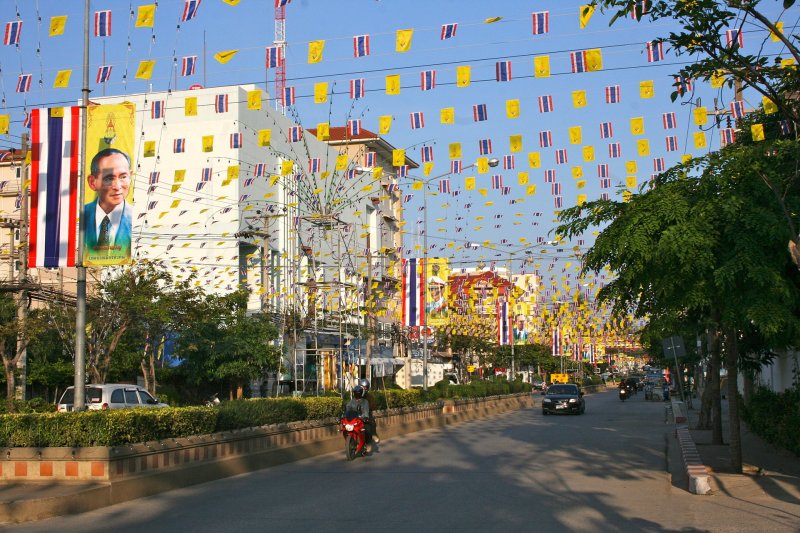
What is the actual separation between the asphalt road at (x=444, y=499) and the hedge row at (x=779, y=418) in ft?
7.90

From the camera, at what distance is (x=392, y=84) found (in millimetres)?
20875

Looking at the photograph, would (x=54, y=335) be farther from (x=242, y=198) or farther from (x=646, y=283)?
(x=646, y=283)

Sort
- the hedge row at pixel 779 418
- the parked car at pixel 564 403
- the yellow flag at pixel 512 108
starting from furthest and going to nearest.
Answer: the parked car at pixel 564 403 < the yellow flag at pixel 512 108 < the hedge row at pixel 779 418

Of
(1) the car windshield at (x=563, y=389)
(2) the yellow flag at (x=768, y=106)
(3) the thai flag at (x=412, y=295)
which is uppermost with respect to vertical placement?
(2) the yellow flag at (x=768, y=106)

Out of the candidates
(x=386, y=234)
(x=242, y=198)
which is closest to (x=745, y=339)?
(x=242, y=198)

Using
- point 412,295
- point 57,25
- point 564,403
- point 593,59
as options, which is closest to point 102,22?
point 57,25

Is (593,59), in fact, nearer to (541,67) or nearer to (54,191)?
(541,67)

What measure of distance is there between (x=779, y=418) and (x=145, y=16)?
1491 cm

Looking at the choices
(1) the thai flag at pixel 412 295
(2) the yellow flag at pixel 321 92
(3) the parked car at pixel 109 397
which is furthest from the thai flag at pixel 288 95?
(1) the thai flag at pixel 412 295

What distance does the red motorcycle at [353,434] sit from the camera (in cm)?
2180

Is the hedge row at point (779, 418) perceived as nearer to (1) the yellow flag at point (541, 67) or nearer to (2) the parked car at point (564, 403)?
(1) the yellow flag at point (541, 67)

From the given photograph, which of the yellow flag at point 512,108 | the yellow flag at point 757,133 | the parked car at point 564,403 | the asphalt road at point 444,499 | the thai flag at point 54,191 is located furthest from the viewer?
the parked car at point 564,403

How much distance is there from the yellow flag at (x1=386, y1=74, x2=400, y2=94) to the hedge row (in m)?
10.3

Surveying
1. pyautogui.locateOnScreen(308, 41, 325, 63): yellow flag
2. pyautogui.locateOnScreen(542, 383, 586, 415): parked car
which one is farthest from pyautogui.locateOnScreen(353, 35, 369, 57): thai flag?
pyautogui.locateOnScreen(542, 383, 586, 415): parked car
